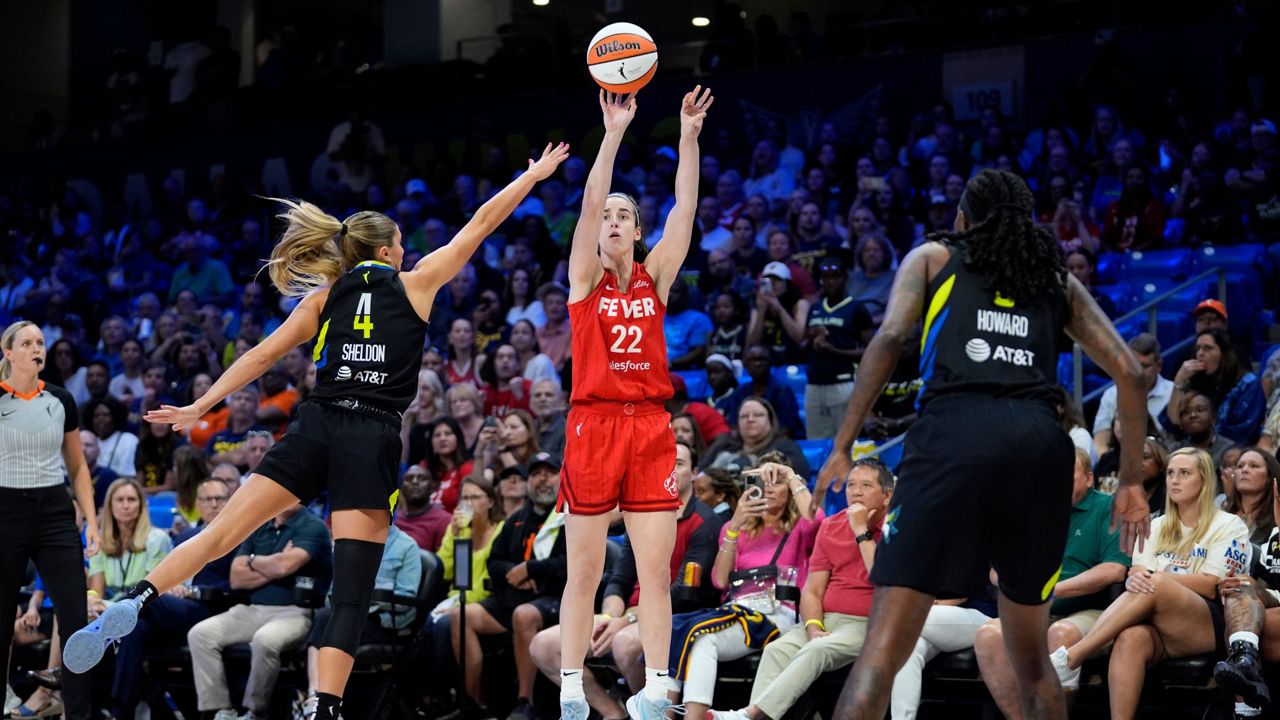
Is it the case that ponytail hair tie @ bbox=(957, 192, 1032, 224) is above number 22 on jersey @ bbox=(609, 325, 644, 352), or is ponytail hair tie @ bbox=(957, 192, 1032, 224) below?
above

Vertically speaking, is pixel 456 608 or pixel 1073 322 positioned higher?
pixel 1073 322

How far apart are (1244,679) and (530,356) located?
745 centimetres

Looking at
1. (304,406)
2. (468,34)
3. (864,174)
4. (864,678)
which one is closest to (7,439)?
(304,406)

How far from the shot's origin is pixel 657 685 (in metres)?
6.39

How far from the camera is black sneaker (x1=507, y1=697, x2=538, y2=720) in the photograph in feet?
29.5

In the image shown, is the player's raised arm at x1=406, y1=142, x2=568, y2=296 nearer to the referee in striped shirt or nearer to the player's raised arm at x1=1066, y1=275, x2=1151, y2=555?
the player's raised arm at x1=1066, y1=275, x2=1151, y2=555

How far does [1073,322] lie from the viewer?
15.5 feet

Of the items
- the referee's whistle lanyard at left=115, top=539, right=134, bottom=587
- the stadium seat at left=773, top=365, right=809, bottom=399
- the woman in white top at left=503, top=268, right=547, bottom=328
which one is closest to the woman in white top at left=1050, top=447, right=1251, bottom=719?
the stadium seat at left=773, top=365, right=809, bottom=399

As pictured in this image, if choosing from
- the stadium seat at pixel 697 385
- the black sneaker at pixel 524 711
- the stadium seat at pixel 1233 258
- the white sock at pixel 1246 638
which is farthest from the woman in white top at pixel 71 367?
the white sock at pixel 1246 638

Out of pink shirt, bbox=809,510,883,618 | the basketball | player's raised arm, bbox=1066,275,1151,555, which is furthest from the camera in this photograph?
pink shirt, bbox=809,510,883,618

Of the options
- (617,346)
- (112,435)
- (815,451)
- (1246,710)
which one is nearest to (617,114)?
(617,346)

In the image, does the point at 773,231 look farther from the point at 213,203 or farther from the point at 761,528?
the point at 213,203

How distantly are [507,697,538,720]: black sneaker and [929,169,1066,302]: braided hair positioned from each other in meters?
5.26

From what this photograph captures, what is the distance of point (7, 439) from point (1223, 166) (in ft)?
35.3
